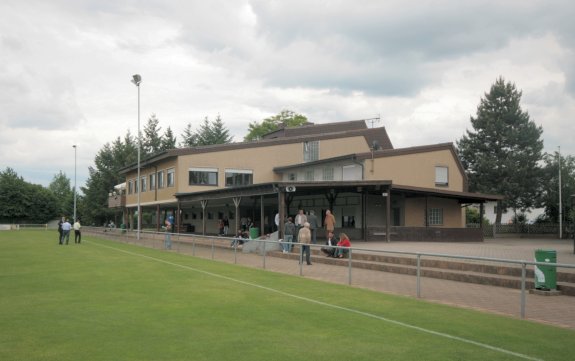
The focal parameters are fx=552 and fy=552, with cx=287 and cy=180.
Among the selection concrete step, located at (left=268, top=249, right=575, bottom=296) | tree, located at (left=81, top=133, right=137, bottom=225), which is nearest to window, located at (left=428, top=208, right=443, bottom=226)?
concrete step, located at (left=268, top=249, right=575, bottom=296)

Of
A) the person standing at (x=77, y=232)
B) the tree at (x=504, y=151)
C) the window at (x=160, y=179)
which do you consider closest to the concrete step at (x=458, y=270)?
the person standing at (x=77, y=232)

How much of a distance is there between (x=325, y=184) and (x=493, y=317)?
1762 centimetres

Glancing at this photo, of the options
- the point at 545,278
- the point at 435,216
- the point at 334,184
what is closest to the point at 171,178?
the point at 334,184

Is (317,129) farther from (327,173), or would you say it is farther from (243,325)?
(243,325)

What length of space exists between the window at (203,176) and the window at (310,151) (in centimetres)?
727

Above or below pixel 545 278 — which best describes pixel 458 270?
below

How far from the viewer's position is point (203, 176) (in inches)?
1576

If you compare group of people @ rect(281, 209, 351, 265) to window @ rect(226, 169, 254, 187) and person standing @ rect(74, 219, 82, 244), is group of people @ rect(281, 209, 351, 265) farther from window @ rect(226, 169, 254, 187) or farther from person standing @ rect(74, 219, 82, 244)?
person standing @ rect(74, 219, 82, 244)

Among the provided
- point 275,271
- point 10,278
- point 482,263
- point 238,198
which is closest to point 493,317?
point 482,263

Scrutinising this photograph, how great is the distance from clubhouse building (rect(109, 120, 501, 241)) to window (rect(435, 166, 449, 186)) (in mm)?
69

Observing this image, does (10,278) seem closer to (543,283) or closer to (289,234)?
(289,234)

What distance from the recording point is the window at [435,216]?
1422 inches

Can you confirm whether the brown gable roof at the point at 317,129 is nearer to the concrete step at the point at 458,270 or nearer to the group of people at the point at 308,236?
the group of people at the point at 308,236

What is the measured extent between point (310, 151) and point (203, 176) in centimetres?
856
